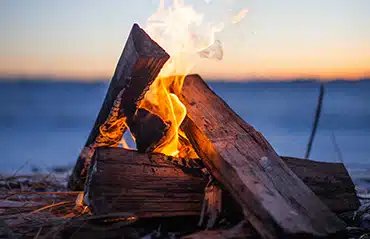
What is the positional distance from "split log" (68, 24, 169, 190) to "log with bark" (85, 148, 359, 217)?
0.67 ft

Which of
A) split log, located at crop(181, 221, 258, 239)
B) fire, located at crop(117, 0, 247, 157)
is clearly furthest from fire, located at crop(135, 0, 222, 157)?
split log, located at crop(181, 221, 258, 239)

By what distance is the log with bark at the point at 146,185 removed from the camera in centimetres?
251

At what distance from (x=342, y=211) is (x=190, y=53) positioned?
4.40ft

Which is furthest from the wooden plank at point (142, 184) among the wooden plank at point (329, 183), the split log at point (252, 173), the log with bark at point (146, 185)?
the wooden plank at point (329, 183)

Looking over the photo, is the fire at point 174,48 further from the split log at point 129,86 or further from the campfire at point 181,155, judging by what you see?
the split log at point 129,86

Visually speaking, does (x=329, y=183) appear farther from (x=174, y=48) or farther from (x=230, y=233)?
(x=174, y=48)

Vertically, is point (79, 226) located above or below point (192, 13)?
below

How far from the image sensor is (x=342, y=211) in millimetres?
2934

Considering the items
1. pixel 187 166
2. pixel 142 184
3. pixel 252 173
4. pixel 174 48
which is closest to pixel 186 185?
pixel 187 166

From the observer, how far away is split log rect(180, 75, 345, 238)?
7.20 feet

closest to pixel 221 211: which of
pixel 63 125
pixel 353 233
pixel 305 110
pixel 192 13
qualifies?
pixel 353 233

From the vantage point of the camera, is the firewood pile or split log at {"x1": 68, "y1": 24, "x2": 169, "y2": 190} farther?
split log at {"x1": 68, "y1": 24, "x2": 169, "y2": 190}

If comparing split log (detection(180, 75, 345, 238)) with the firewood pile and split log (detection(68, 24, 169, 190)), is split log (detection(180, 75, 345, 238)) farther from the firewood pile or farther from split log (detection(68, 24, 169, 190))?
split log (detection(68, 24, 169, 190))

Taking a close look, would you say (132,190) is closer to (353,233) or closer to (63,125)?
(353,233)
